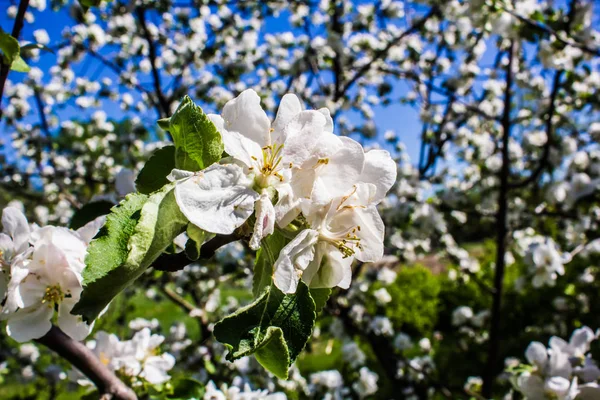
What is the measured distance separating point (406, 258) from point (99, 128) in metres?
4.48

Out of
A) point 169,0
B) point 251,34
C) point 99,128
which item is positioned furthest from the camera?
point 99,128


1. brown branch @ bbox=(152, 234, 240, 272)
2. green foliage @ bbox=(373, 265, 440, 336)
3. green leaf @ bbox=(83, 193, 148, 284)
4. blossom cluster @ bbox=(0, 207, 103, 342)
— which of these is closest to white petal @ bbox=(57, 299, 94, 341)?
blossom cluster @ bbox=(0, 207, 103, 342)

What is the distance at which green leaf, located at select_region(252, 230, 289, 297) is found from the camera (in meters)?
0.72

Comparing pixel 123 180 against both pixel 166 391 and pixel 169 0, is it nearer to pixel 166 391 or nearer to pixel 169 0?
pixel 166 391

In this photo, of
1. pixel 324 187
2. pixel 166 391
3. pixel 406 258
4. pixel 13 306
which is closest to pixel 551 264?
pixel 406 258

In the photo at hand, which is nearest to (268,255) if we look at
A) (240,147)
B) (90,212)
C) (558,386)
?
(240,147)

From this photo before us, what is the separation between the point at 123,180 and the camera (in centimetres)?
121

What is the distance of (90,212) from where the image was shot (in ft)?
3.29

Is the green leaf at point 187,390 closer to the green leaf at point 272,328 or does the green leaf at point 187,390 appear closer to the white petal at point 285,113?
the green leaf at point 272,328

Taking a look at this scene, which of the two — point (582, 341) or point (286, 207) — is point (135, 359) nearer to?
point (286, 207)

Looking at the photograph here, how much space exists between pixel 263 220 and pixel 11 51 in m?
0.80

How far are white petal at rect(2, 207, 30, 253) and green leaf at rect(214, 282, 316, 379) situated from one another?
0.49 metres

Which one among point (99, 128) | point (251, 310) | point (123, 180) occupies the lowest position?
point (99, 128)

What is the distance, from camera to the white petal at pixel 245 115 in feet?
2.43
